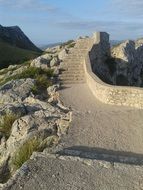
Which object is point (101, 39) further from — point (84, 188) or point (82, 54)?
point (84, 188)

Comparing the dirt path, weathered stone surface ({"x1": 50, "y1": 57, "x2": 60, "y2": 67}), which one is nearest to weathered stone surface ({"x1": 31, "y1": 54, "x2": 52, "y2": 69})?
weathered stone surface ({"x1": 50, "y1": 57, "x2": 60, "y2": 67})

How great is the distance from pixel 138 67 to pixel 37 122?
Result: 2359 centimetres

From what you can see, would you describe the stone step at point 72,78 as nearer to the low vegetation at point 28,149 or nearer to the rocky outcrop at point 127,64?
the rocky outcrop at point 127,64

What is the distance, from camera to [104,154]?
14062mm

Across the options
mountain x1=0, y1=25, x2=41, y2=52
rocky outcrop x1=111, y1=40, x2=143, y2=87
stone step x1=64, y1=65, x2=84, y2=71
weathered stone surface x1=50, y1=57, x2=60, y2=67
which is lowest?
mountain x1=0, y1=25, x2=41, y2=52

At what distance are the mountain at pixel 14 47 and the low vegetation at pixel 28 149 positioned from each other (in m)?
61.3

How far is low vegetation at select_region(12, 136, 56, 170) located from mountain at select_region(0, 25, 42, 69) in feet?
201

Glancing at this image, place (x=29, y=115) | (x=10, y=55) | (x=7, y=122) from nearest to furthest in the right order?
(x=29, y=115), (x=7, y=122), (x=10, y=55)

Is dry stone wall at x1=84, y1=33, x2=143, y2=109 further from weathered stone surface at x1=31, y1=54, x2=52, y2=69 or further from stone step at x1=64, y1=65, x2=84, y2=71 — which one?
weathered stone surface at x1=31, y1=54, x2=52, y2=69

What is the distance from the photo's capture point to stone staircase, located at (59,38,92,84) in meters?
28.4

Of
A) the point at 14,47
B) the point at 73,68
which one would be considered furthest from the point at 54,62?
the point at 14,47

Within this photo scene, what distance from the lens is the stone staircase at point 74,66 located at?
1117 inches

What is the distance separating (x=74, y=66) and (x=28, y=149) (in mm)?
15663

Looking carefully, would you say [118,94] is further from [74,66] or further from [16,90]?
[74,66]
